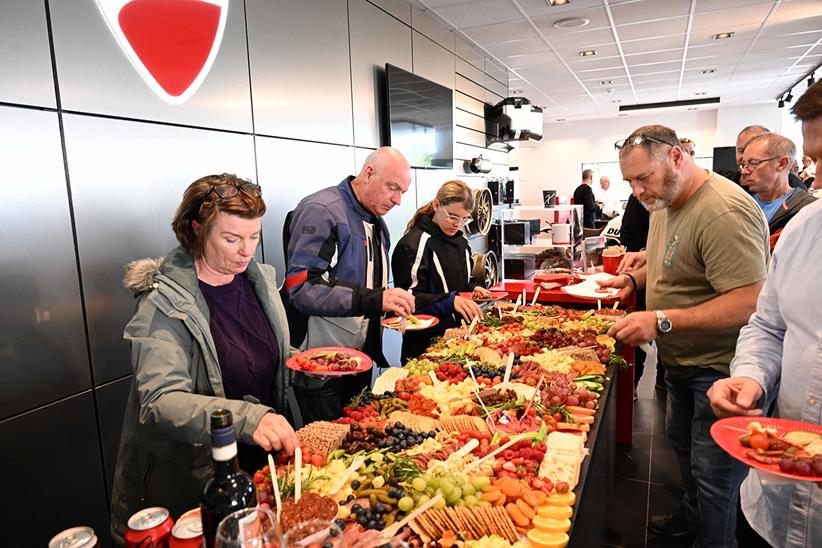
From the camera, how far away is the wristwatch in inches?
92.2

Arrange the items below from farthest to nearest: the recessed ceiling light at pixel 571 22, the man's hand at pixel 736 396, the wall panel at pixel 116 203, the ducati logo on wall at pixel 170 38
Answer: the recessed ceiling light at pixel 571 22
the ducati logo on wall at pixel 170 38
the wall panel at pixel 116 203
the man's hand at pixel 736 396

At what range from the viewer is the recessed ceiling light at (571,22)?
19.9ft

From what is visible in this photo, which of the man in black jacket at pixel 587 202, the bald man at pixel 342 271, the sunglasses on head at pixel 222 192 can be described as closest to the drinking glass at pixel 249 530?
the sunglasses on head at pixel 222 192

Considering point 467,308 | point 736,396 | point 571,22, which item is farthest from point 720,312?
point 571,22

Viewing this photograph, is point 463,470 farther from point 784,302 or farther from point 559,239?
point 559,239

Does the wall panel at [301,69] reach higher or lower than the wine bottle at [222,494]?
higher

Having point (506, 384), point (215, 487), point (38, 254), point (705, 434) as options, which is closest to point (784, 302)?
point (506, 384)

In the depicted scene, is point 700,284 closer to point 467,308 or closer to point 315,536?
point 467,308

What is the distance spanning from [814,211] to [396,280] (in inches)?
93.7

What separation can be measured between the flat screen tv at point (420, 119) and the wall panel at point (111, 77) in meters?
2.14

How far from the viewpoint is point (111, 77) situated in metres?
2.46

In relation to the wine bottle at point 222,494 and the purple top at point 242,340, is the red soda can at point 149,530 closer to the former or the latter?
the wine bottle at point 222,494

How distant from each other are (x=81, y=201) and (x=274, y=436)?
1571mm

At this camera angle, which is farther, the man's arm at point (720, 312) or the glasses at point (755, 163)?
the glasses at point (755, 163)
